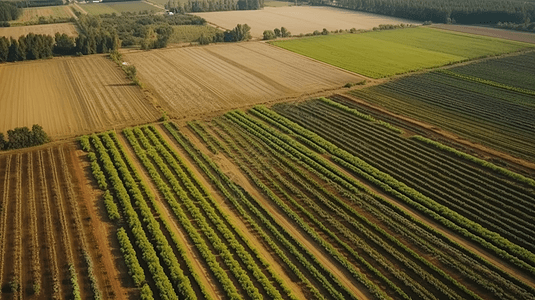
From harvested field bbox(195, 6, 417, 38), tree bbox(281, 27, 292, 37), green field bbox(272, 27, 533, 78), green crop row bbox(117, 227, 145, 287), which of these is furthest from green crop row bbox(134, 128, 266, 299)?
harvested field bbox(195, 6, 417, 38)

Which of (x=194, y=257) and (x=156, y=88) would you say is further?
(x=156, y=88)

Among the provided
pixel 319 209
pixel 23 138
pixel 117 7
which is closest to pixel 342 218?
pixel 319 209

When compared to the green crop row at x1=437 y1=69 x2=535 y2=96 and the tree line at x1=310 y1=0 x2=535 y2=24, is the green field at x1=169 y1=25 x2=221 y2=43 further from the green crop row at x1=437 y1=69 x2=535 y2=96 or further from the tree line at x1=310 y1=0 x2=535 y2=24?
the tree line at x1=310 y1=0 x2=535 y2=24

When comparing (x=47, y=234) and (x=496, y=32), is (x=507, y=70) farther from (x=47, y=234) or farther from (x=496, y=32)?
(x=47, y=234)

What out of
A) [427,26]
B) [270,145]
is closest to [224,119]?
[270,145]

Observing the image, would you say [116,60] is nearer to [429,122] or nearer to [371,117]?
[371,117]
